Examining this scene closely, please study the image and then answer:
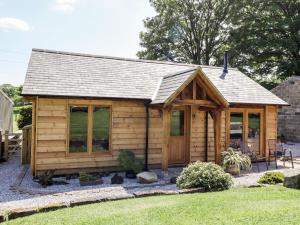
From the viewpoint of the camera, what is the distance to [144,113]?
12.2m

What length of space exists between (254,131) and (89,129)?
8046 millimetres

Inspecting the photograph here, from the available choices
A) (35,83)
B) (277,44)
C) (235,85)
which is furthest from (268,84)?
(35,83)

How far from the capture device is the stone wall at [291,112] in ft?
73.8

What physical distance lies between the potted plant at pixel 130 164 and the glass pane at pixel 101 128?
0.89 metres

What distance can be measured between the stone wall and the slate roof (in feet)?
28.5

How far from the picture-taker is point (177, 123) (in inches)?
510

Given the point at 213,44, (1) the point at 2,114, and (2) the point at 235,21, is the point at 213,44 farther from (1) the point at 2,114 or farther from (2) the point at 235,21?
→ (1) the point at 2,114

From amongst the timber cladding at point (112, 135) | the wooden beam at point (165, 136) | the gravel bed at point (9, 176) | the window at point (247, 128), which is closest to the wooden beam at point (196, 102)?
the wooden beam at point (165, 136)

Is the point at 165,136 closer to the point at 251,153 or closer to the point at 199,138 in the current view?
the point at 199,138

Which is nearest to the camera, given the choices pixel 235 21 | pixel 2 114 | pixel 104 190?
pixel 104 190

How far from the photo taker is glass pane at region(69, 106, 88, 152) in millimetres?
11070

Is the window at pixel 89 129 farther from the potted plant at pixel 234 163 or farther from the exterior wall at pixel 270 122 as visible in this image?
the exterior wall at pixel 270 122

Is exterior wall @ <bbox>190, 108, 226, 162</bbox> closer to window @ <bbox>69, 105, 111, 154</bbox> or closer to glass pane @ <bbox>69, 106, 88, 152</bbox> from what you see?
window @ <bbox>69, 105, 111, 154</bbox>

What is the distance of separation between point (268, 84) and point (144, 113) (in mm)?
27189
